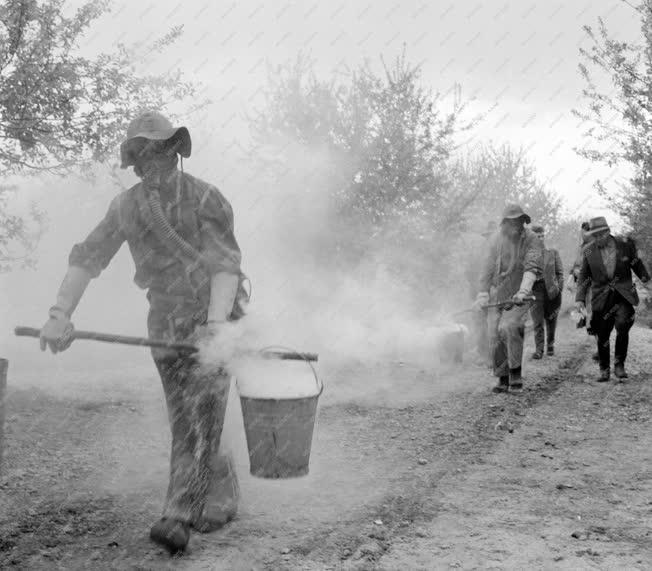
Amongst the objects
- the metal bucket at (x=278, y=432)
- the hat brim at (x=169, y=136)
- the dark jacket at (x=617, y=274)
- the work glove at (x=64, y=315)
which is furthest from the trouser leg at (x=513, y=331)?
the work glove at (x=64, y=315)

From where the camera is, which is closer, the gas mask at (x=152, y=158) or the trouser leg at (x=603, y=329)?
the gas mask at (x=152, y=158)

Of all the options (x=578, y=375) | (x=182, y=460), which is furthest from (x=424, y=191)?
(x=182, y=460)

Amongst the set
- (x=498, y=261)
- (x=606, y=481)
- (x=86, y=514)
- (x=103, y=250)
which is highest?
(x=498, y=261)

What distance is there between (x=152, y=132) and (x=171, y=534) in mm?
2053

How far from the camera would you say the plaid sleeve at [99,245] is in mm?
3836

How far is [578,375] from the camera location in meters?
9.63

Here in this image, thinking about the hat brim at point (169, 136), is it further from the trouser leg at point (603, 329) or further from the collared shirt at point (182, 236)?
the trouser leg at point (603, 329)

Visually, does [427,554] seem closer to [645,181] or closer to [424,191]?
[645,181]

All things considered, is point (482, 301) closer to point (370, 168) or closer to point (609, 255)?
point (609, 255)

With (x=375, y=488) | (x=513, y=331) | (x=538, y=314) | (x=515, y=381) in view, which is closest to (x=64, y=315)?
(x=375, y=488)

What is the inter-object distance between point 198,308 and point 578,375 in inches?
286

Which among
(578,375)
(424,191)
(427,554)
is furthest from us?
(424,191)

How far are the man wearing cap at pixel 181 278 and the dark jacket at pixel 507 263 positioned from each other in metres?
4.94

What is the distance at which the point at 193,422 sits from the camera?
3646mm
